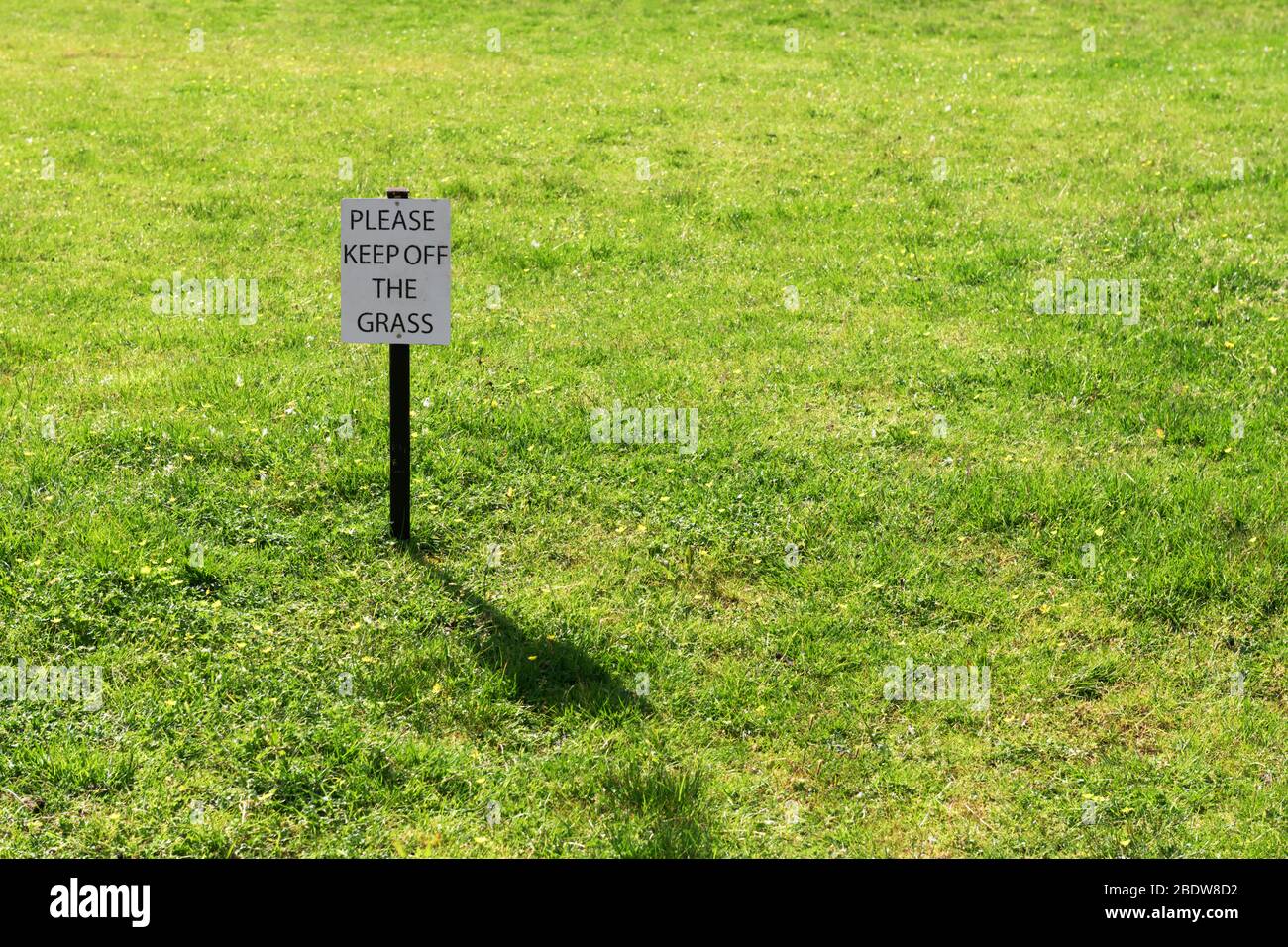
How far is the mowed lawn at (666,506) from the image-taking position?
17.6 feet

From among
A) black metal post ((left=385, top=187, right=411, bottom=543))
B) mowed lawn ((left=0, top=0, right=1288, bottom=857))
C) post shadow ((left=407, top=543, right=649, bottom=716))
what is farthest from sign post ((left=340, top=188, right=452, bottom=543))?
post shadow ((left=407, top=543, right=649, bottom=716))

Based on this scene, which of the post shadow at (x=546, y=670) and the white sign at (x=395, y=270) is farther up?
the white sign at (x=395, y=270)

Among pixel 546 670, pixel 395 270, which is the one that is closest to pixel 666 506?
pixel 546 670

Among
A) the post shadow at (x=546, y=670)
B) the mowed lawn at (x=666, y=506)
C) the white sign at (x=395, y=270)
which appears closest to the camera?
the mowed lawn at (x=666, y=506)

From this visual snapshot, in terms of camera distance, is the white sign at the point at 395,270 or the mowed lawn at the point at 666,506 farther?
the white sign at the point at 395,270

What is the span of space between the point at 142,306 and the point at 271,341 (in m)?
1.66

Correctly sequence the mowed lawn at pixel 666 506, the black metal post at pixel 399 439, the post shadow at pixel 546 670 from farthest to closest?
the black metal post at pixel 399 439
the post shadow at pixel 546 670
the mowed lawn at pixel 666 506

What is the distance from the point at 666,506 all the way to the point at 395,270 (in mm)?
2427

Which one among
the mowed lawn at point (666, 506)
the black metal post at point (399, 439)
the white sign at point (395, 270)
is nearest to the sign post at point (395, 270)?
the white sign at point (395, 270)

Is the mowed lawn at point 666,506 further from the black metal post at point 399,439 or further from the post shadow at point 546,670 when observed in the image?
the black metal post at point 399,439

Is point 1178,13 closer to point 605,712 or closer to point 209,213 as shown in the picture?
point 209,213

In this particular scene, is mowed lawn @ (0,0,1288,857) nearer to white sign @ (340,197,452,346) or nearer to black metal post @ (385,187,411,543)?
black metal post @ (385,187,411,543)

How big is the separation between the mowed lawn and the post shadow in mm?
26

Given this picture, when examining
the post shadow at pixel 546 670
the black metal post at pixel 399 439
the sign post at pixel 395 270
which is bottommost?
the post shadow at pixel 546 670
